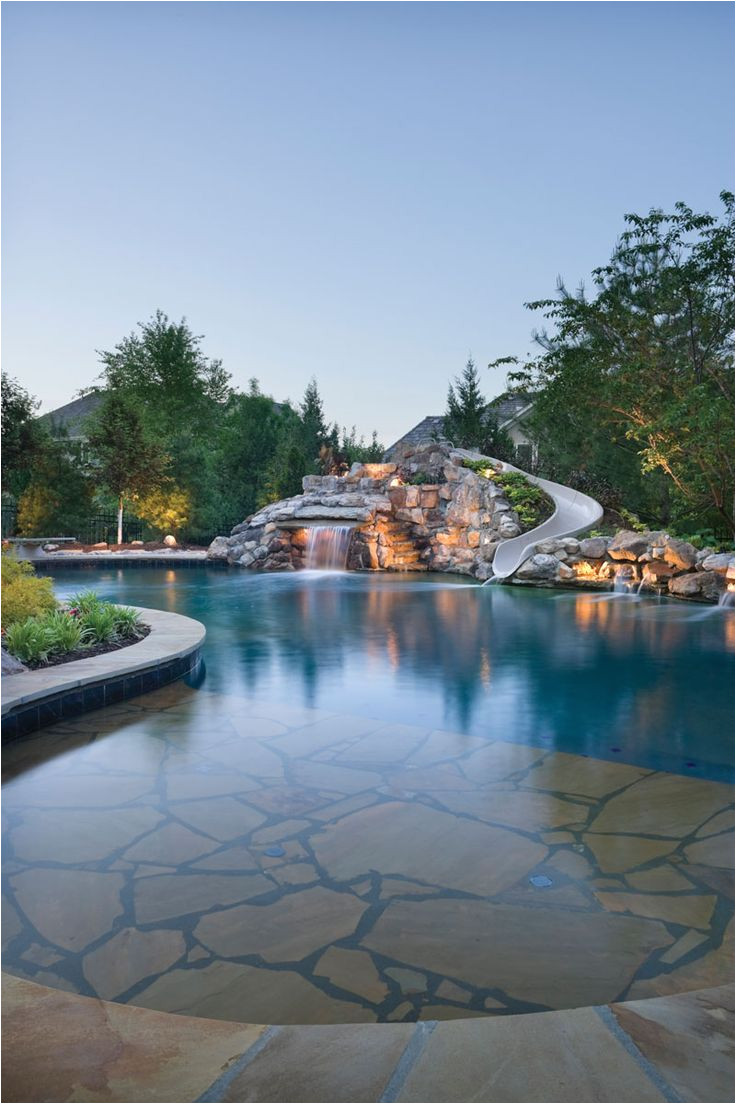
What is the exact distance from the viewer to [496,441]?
81.1 feet

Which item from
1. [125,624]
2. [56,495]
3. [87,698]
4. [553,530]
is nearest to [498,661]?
[125,624]

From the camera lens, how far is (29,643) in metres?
5.72

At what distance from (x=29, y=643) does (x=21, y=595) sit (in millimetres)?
1183

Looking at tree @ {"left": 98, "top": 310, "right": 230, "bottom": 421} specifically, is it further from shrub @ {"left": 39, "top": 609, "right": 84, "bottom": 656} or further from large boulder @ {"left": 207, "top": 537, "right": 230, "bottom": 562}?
shrub @ {"left": 39, "top": 609, "right": 84, "bottom": 656}

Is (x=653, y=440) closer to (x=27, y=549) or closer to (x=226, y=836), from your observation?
(x=226, y=836)

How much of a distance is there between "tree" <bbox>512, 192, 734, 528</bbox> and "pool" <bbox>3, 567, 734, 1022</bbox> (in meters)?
8.06

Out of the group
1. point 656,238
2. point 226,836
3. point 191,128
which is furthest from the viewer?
point 656,238

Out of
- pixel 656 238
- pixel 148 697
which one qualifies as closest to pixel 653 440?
pixel 656 238

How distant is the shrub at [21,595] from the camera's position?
6.45 metres

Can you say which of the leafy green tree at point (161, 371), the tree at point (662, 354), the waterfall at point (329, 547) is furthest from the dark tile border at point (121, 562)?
the leafy green tree at point (161, 371)

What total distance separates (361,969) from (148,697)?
3.89m

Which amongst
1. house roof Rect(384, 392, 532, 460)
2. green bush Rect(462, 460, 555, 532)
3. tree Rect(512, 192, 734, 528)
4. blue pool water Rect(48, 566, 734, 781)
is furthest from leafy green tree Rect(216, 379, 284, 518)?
tree Rect(512, 192, 734, 528)

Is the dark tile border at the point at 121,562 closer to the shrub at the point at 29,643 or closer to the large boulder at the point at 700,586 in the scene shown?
the large boulder at the point at 700,586

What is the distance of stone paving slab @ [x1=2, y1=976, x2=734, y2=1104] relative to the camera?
150 centimetres
